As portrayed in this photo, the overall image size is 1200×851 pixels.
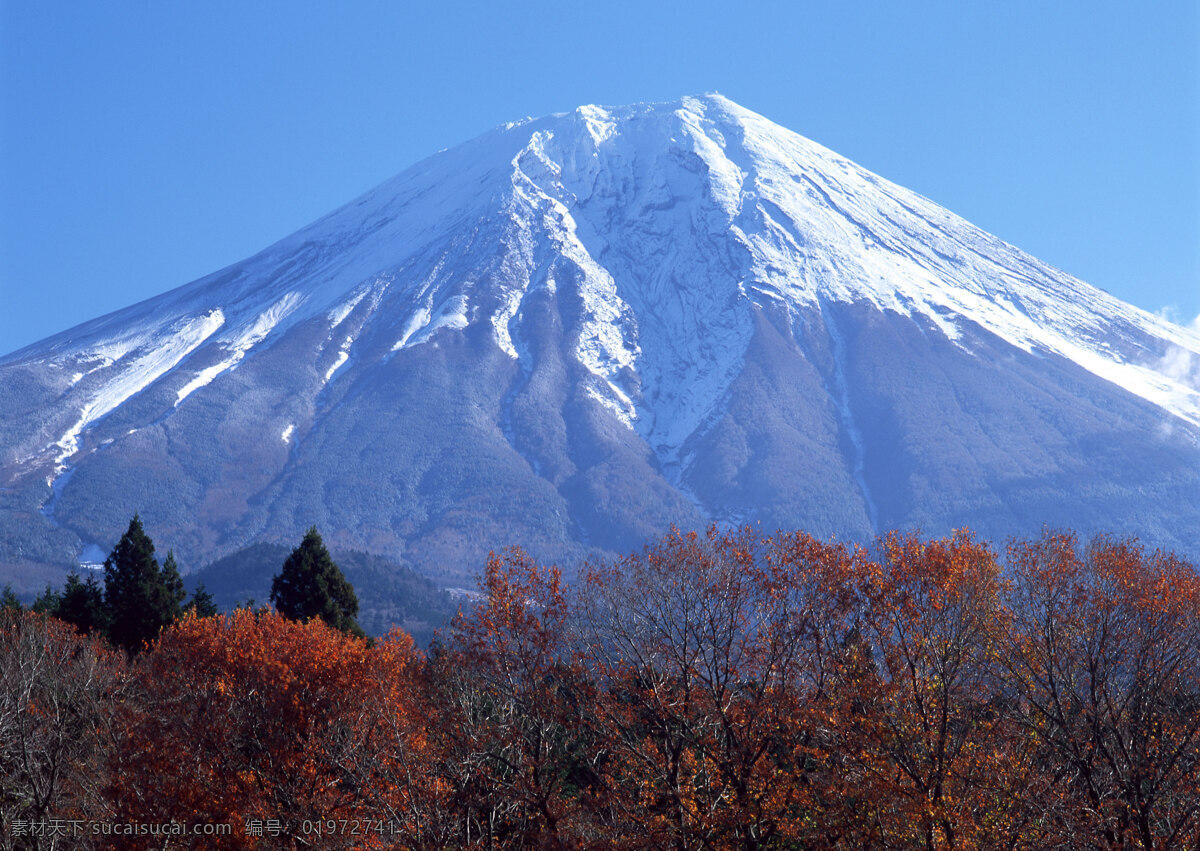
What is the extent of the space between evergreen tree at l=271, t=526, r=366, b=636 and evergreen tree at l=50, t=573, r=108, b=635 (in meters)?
7.49

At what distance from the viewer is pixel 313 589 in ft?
149

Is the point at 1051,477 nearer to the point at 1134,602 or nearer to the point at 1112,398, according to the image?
the point at 1112,398

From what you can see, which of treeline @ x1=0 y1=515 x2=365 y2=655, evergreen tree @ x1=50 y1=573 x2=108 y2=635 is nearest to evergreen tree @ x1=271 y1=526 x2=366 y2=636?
treeline @ x1=0 y1=515 x2=365 y2=655

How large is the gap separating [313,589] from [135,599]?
7.84 metres

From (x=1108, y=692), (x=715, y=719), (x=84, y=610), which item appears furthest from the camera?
(x=84, y=610)

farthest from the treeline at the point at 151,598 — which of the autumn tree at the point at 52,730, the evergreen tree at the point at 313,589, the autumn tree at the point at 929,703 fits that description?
the autumn tree at the point at 929,703

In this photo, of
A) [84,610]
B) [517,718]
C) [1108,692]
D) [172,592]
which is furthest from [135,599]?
[1108,692]

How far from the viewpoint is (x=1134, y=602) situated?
2208 cm

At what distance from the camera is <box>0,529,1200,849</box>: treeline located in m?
20.8

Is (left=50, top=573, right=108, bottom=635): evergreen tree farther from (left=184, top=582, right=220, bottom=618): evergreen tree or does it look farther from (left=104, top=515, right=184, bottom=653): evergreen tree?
(left=184, top=582, right=220, bottom=618): evergreen tree

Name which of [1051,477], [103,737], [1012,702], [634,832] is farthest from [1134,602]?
[1051,477]

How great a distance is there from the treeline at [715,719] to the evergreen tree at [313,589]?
53.7ft

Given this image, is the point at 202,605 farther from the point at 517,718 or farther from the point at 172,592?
the point at 517,718

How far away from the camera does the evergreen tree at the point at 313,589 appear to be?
45.2 metres
